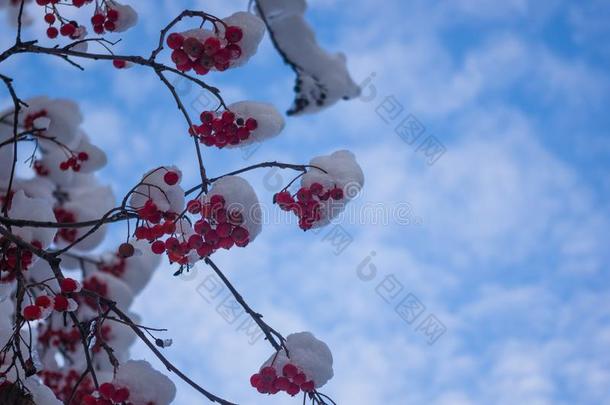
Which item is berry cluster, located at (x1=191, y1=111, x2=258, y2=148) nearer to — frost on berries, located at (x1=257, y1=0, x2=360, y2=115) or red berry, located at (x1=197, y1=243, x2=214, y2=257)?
red berry, located at (x1=197, y1=243, x2=214, y2=257)

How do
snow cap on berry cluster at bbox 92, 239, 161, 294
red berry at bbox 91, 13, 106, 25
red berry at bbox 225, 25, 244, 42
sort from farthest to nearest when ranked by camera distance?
snow cap on berry cluster at bbox 92, 239, 161, 294 < red berry at bbox 91, 13, 106, 25 < red berry at bbox 225, 25, 244, 42

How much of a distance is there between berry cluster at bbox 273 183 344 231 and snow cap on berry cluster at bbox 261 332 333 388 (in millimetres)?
507

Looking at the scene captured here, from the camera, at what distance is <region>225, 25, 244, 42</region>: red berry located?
2.81m

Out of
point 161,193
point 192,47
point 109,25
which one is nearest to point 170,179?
point 161,193

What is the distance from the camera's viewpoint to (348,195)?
2.89 meters

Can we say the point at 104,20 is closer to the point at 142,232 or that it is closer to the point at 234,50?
the point at 234,50

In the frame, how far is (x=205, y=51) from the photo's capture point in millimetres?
2777

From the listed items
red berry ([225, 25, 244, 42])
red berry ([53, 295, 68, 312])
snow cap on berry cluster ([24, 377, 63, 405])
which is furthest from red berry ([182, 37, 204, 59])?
snow cap on berry cluster ([24, 377, 63, 405])

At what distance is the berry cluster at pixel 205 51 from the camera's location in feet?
9.07

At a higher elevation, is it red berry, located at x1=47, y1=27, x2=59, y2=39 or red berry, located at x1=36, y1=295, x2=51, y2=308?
red berry, located at x1=47, y1=27, x2=59, y2=39

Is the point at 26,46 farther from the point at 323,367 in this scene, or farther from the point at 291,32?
the point at 291,32

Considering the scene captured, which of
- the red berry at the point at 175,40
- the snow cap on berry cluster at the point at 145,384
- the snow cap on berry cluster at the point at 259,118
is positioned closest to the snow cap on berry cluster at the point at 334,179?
the snow cap on berry cluster at the point at 259,118

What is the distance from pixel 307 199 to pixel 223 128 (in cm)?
49

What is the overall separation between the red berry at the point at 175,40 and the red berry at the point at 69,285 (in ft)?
3.49
